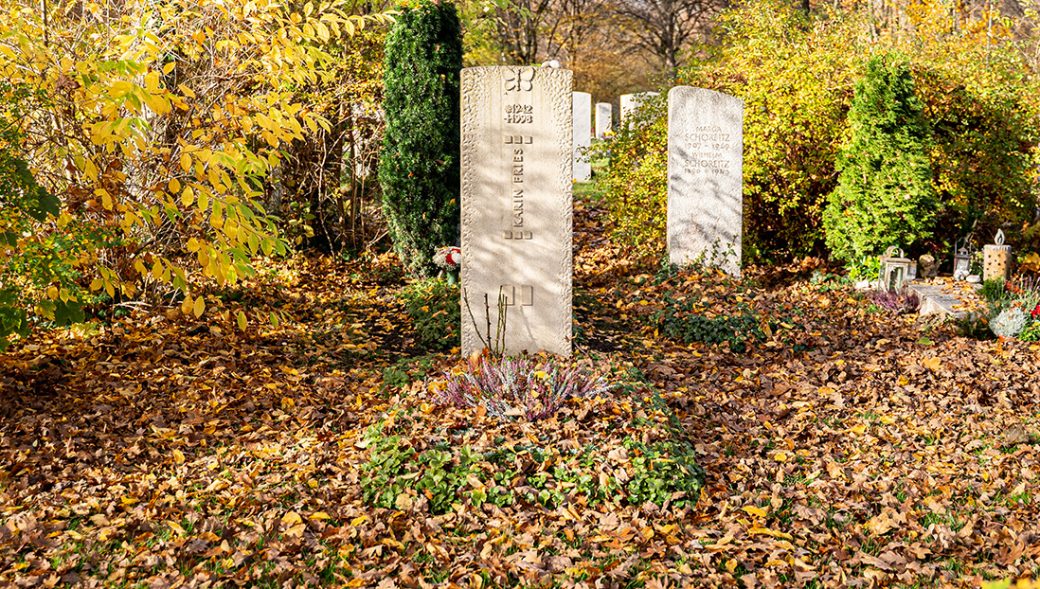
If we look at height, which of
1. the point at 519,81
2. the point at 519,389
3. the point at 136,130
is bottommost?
the point at 519,389

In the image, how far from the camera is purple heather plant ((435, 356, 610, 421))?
16.2 feet

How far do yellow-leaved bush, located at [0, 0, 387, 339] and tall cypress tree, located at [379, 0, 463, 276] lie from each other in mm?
1623

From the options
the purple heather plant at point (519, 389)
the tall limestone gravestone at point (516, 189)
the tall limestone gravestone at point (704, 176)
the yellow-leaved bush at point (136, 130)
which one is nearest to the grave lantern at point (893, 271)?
the tall limestone gravestone at point (704, 176)

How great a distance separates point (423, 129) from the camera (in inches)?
350

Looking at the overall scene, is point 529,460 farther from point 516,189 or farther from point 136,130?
point 136,130

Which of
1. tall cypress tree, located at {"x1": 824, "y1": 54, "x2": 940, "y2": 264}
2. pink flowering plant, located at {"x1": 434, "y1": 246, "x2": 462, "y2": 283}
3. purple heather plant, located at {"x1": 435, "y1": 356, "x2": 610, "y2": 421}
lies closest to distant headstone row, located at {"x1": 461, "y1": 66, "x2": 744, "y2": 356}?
purple heather plant, located at {"x1": 435, "y1": 356, "x2": 610, "y2": 421}

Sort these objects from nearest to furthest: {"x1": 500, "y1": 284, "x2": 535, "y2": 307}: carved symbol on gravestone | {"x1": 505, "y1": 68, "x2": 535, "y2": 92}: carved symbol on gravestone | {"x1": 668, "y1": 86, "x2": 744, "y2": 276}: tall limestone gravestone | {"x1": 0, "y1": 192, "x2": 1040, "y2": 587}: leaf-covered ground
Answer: {"x1": 0, "y1": 192, "x2": 1040, "y2": 587}: leaf-covered ground, {"x1": 505, "y1": 68, "x2": 535, "y2": 92}: carved symbol on gravestone, {"x1": 500, "y1": 284, "x2": 535, "y2": 307}: carved symbol on gravestone, {"x1": 668, "y1": 86, "x2": 744, "y2": 276}: tall limestone gravestone

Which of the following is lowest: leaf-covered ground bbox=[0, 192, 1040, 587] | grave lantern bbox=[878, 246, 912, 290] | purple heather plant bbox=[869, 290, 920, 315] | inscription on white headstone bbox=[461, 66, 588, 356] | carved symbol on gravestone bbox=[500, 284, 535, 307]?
leaf-covered ground bbox=[0, 192, 1040, 587]

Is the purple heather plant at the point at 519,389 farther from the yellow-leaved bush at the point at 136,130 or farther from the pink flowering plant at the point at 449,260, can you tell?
the pink flowering plant at the point at 449,260

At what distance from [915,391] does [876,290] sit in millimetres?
3208

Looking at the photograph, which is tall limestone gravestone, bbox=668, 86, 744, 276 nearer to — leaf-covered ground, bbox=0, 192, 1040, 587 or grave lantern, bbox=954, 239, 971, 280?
leaf-covered ground, bbox=0, 192, 1040, 587

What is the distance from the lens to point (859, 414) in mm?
5680

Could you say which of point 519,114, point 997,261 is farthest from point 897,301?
point 519,114

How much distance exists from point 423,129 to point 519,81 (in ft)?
10.4
